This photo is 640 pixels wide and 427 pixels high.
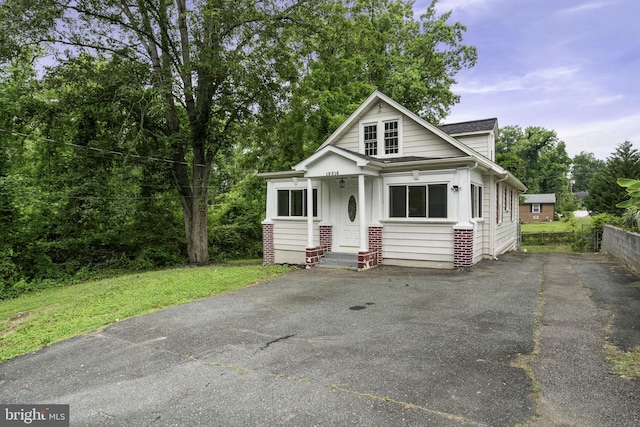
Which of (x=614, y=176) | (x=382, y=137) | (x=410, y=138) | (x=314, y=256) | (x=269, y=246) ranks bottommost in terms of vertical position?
(x=314, y=256)

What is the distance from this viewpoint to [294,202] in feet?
41.3

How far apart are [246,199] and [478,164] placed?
12.5 m

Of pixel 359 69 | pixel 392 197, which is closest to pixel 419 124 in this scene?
pixel 392 197

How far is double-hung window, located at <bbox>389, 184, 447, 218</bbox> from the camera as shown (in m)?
9.93

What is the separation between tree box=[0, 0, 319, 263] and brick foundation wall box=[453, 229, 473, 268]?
27.4ft

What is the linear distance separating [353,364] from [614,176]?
2915cm

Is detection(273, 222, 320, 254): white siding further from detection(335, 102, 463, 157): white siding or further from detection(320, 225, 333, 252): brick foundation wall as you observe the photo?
detection(335, 102, 463, 157): white siding

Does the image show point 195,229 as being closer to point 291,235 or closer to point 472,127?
point 291,235

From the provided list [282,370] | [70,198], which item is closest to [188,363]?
[282,370]

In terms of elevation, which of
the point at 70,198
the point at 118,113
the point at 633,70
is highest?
the point at 633,70

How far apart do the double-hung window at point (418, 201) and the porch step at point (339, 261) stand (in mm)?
1759

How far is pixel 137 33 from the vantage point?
12688mm

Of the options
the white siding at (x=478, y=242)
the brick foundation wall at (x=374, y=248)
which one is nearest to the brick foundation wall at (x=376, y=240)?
the brick foundation wall at (x=374, y=248)

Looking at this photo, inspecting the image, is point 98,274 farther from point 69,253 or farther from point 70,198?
point 70,198
